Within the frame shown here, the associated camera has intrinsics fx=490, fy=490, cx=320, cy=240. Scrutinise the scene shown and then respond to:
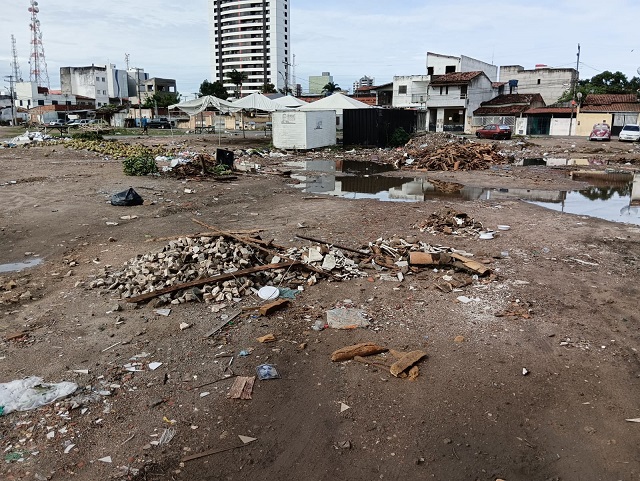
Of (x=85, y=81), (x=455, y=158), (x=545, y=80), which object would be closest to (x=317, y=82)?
(x=85, y=81)

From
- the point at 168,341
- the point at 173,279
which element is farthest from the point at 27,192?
the point at 168,341

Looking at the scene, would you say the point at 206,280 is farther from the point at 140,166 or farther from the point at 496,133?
the point at 496,133

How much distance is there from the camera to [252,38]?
426 ft

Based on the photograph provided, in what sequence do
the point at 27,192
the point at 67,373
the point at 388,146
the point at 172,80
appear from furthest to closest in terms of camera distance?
the point at 172,80 → the point at 388,146 → the point at 27,192 → the point at 67,373

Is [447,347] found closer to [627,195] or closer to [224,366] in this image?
[224,366]

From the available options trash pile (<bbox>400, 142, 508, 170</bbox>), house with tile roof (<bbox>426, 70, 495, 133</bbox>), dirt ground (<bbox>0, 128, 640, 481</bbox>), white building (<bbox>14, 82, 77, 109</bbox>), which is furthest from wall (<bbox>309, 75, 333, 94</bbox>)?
dirt ground (<bbox>0, 128, 640, 481</bbox>)

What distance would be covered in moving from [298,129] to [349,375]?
71.0 feet

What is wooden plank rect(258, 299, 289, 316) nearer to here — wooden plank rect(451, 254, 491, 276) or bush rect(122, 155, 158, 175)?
wooden plank rect(451, 254, 491, 276)

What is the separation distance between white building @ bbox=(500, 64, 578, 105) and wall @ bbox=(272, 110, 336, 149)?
1757 inches

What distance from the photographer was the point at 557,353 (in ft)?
15.1

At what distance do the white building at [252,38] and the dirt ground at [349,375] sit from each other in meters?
126

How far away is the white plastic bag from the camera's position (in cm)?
371

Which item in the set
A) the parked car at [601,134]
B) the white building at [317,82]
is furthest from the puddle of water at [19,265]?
the white building at [317,82]

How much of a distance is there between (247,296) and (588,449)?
3.75 m
